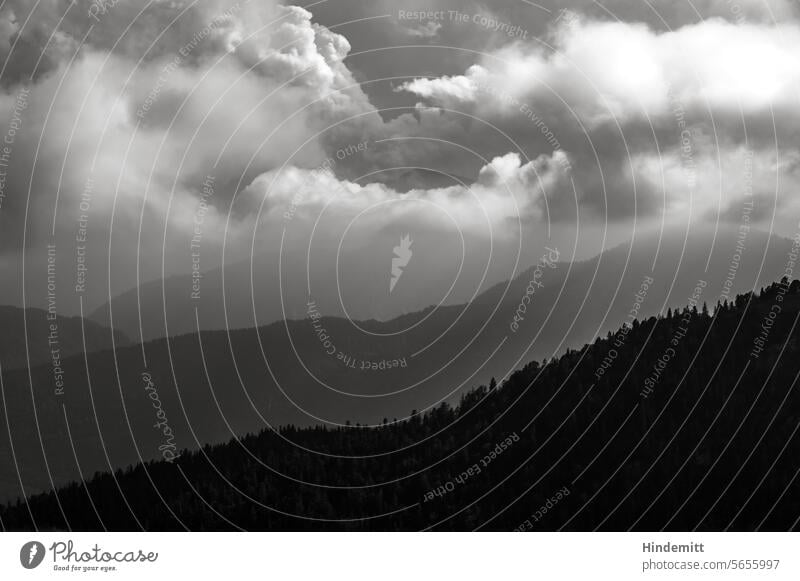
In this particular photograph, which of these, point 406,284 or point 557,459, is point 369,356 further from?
point 557,459

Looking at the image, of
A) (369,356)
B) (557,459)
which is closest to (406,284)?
(369,356)

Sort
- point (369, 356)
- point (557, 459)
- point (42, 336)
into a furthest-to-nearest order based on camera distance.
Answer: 1. point (557, 459)
2. point (369, 356)
3. point (42, 336)
